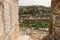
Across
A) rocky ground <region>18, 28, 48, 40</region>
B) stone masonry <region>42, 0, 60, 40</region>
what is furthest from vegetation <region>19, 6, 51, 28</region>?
stone masonry <region>42, 0, 60, 40</region>

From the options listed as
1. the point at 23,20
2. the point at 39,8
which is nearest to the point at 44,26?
the point at 23,20

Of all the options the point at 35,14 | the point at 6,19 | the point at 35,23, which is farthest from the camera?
the point at 35,14

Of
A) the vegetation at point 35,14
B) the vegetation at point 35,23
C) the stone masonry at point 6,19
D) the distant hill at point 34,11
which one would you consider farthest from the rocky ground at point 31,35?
the stone masonry at point 6,19

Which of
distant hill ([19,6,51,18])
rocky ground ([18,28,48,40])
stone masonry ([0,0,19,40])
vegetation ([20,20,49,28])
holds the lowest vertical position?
rocky ground ([18,28,48,40])

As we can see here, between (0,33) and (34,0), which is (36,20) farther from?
(0,33)

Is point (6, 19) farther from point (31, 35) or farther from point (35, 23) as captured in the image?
point (35, 23)

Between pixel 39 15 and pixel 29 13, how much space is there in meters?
0.40

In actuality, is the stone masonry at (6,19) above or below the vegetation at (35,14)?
above

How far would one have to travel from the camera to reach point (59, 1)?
3.36 meters

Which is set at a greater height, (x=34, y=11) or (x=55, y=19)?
(x=55, y=19)

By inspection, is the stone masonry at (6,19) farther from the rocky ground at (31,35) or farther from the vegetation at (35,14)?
the vegetation at (35,14)

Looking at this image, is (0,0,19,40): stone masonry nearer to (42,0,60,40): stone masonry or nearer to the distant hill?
(42,0,60,40): stone masonry

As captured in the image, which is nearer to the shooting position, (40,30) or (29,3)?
(40,30)

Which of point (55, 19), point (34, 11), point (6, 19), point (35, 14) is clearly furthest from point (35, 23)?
point (6, 19)
